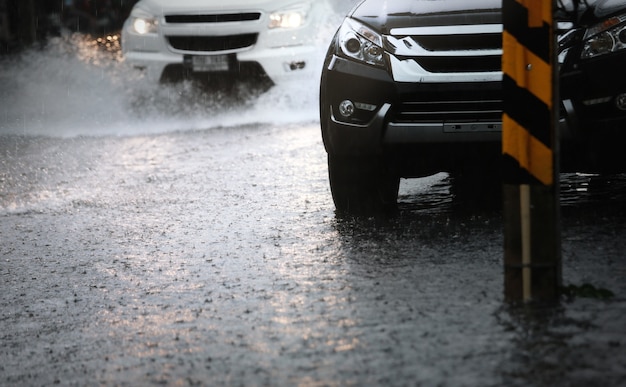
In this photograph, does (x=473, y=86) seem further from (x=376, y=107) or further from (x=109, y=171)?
(x=109, y=171)

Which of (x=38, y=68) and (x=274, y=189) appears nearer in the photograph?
(x=274, y=189)

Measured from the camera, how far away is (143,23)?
51.7ft

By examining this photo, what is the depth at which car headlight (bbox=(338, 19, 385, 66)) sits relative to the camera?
8.20 m

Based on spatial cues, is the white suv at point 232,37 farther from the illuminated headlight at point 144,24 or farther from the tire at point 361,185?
the tire at point 361,185

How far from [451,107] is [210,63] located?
7751 mm

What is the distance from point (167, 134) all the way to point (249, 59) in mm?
1370

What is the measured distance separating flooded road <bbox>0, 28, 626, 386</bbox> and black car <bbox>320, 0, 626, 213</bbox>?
50 centimetres

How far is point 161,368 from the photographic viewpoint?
5.23 meters

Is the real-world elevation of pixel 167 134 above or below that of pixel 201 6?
below

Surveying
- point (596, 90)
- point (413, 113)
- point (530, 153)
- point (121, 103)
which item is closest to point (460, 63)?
point (413, 113)

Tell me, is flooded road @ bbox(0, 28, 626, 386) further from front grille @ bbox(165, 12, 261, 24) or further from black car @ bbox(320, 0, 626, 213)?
front grille @ bbox(165, 12, 261, 24)

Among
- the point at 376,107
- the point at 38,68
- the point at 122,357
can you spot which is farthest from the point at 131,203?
the point at 38,68

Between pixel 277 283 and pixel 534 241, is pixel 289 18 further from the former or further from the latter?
pixel 534 241

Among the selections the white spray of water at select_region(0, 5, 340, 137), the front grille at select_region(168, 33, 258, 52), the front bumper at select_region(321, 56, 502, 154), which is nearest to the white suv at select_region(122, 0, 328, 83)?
the front grille at select_region(168, 33, 258, 52)
